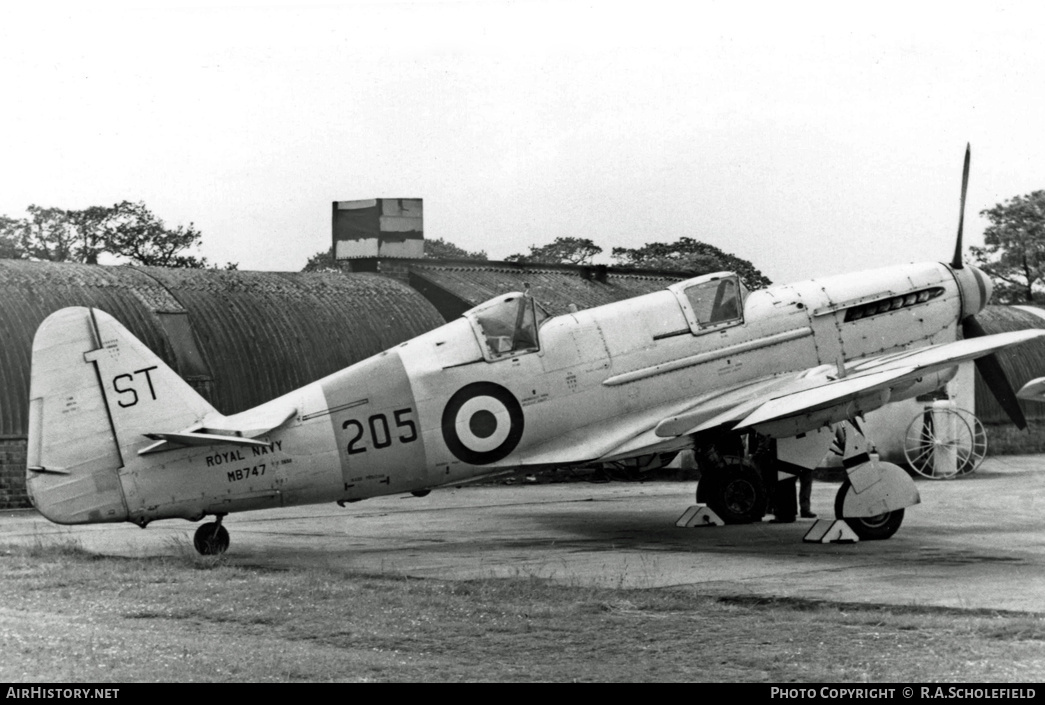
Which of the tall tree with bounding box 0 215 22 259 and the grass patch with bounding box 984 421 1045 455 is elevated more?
the tall tree with bounding box 0 215 22 259

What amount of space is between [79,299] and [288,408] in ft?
35.5

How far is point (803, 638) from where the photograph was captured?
773cm

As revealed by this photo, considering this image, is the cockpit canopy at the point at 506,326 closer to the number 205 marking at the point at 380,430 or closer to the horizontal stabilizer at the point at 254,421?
the number 205 marking at the point at 380,430

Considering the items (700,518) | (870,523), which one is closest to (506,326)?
(700,518)

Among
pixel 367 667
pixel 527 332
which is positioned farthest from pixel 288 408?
pixel 367 667

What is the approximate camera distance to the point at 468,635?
8.00 meters

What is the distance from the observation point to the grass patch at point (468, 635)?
6844 mm

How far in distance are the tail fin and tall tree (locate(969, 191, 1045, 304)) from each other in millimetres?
43473

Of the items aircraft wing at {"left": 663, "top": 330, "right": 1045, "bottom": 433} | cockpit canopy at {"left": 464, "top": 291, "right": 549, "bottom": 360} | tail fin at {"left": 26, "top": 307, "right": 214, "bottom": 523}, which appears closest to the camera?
tail fin at {"left": 26, "top": 307, "right": 214, "bottom": 523}

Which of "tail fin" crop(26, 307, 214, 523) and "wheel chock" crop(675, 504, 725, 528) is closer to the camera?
"tail fin" crop(26, 307, 214, 523)

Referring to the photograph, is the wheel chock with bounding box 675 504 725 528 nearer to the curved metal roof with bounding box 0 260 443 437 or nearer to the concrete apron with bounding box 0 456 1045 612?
the concrete apron with bounding box 0 456 1045 612

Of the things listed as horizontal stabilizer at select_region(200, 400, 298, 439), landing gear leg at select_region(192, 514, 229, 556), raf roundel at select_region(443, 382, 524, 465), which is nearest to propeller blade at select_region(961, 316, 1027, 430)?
raf roundel at select_region(443, 382, 524, 465)

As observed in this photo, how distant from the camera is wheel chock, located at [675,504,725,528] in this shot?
Result: 587 inches

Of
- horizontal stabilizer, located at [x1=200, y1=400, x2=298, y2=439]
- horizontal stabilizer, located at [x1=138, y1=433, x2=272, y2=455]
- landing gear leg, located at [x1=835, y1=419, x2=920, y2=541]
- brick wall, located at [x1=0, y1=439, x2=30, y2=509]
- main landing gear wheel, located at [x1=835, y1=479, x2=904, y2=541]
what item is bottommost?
brick wall, located at [x1=0, y1=439, x2=30, y2=509]
